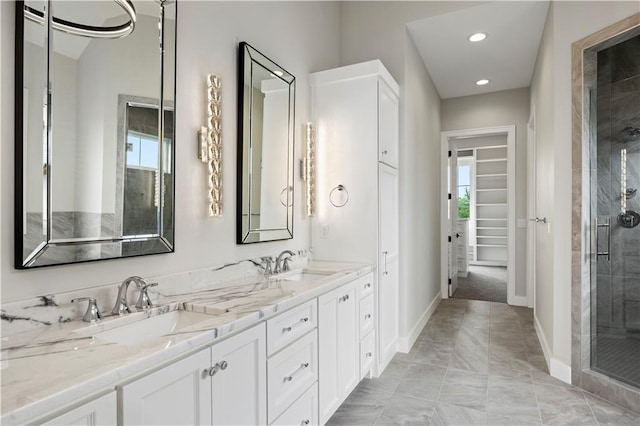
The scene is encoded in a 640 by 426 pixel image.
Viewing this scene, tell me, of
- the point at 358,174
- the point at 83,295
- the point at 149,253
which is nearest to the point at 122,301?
the point at 83,295

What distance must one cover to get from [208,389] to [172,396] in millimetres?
145

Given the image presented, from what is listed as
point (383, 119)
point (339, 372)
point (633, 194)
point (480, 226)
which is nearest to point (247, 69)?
point (383, 119)

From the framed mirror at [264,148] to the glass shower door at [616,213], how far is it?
6.95ft

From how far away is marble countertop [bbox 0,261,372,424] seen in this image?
0.79 m

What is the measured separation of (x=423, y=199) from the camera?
414cm

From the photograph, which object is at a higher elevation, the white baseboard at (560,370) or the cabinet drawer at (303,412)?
the cabinet drawer at (303,412)

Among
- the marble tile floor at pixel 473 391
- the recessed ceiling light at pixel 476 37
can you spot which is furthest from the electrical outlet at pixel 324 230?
the recessed ceiling light at pixel 476 37

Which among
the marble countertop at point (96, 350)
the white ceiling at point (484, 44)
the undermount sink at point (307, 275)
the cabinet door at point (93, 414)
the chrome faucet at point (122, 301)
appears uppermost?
the white ceiling at point (484, 44)

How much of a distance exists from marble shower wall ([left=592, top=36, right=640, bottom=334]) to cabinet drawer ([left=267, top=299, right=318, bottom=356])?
2091mm

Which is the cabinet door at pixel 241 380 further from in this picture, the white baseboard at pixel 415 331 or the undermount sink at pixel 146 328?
the white baseboard at pixel 415 331

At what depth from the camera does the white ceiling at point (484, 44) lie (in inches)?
124

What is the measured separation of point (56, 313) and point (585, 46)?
3.38 meters

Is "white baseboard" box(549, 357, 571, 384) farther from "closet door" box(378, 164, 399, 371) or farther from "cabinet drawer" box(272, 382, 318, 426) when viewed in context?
"cabinet drawer" box(272, 382, 318, 426)

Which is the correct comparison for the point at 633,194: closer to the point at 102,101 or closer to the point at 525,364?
the point at 525,364
